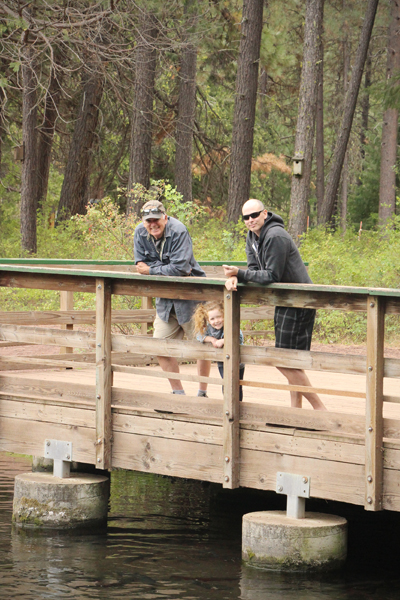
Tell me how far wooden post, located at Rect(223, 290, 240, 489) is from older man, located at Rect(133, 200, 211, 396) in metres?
0.72

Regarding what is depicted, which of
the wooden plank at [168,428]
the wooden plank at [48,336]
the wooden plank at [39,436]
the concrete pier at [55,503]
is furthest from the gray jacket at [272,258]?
the concrete pier at [55,503]

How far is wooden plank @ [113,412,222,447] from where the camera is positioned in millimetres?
6268

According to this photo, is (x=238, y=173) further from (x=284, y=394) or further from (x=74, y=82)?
(x=284, y=394)

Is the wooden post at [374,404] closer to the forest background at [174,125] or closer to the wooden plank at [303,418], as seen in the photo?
the wooden plank at [303,418]

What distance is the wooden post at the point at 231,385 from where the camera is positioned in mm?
6012

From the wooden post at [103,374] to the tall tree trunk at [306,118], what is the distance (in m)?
12.2

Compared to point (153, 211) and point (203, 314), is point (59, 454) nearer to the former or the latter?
point (203, 314)

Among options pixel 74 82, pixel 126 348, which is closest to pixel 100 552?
pixel 126 348

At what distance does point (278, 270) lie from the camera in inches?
228

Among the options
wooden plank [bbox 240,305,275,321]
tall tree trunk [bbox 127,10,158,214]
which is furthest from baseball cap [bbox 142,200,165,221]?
tall tree trunk [bbox 127,10,158,214]

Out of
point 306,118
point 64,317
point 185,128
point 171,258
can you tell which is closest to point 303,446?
point 171,258

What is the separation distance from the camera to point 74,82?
23938 millimetres

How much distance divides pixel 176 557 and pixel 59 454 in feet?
4.24

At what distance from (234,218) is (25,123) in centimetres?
537
